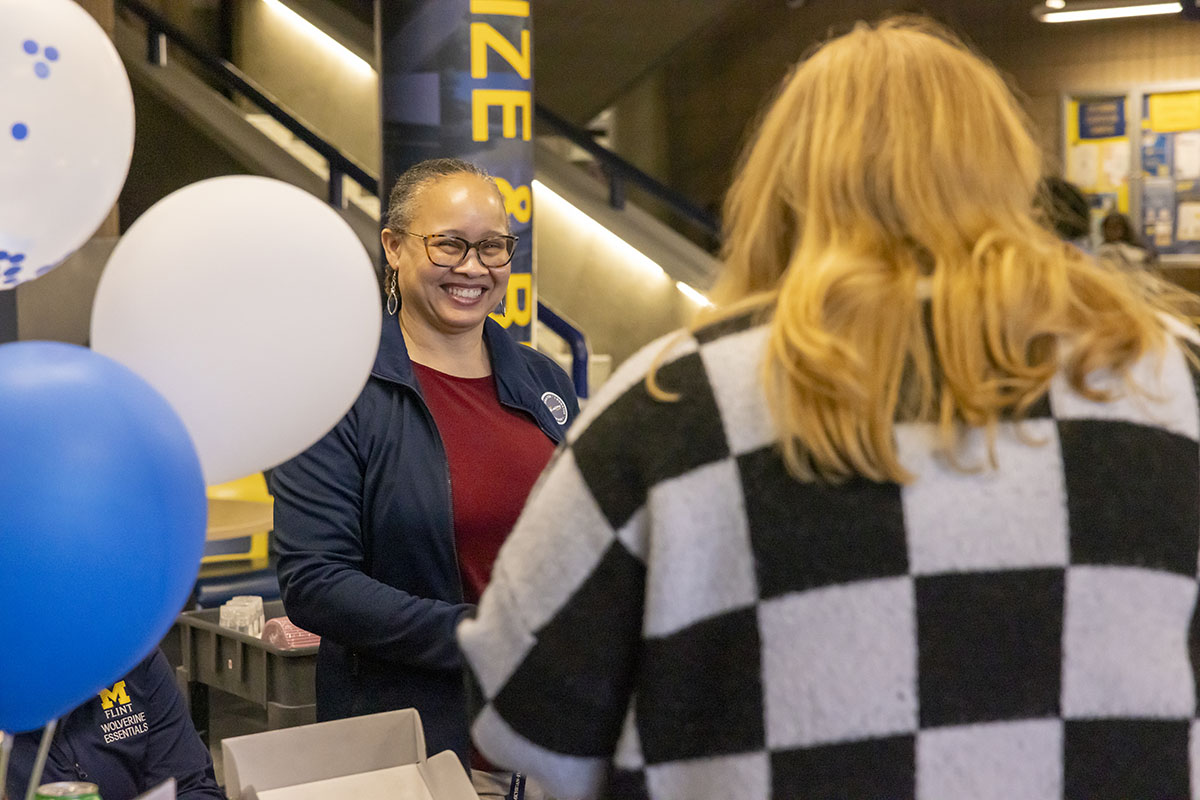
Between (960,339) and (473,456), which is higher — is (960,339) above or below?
above

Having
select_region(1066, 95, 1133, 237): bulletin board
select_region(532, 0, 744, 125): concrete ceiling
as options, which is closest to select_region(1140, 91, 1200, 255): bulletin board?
select_region(1066, 95, 1133, 237): bulletin board

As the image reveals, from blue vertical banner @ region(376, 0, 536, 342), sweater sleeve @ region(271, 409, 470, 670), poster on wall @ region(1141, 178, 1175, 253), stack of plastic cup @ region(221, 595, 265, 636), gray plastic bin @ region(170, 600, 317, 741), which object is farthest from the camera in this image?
poster on wall @ region(1141, 178, 1175, 253)

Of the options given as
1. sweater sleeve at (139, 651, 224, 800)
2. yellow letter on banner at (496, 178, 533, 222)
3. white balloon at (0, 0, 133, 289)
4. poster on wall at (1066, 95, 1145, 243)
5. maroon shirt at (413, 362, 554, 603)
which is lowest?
poster on wall at (1066, 95, 1145, 243)

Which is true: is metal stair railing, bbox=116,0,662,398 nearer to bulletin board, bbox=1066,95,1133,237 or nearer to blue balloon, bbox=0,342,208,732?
bulletin board, bbox=1066,95,1133,237

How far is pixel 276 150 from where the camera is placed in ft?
28.1

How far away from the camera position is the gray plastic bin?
9.41ft

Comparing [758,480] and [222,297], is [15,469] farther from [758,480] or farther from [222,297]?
[758,480]

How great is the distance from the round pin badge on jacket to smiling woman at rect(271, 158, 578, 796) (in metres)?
0.02

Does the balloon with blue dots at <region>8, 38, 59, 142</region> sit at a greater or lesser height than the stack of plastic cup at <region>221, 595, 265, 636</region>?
greater

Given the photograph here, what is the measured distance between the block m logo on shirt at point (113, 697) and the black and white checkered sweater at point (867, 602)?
1.17 meters

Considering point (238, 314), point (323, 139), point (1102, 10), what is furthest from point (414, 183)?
point (1102, 10)

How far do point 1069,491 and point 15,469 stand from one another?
3.03ft

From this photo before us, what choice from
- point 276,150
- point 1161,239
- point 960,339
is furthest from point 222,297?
point 1161,239

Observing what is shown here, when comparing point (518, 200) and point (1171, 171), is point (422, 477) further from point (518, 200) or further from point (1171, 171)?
point (1171, 171)
